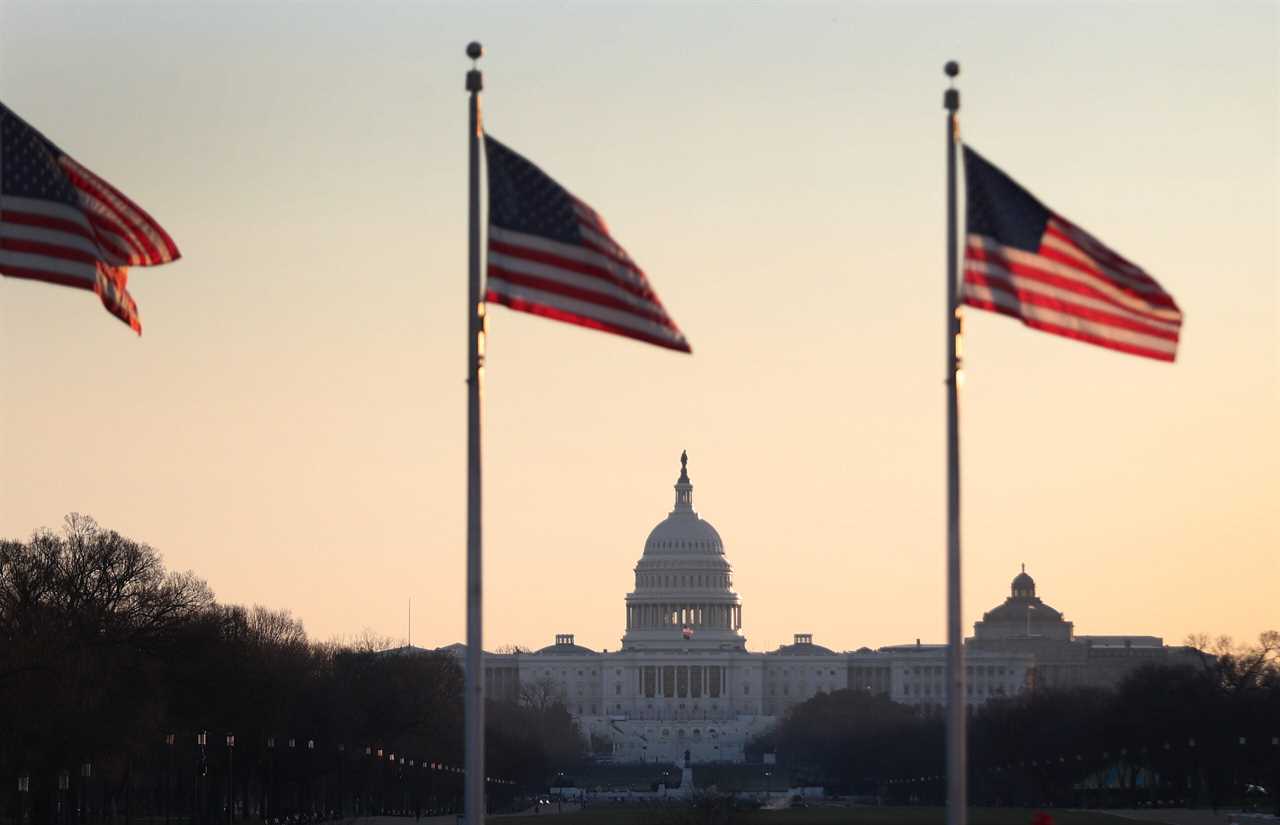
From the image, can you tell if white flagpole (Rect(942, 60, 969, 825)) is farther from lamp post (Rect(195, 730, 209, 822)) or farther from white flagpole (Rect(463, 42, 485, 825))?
lamp post (Rect(195, 730, 209, 822))

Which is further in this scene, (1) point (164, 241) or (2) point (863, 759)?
(2) point (863, 759)

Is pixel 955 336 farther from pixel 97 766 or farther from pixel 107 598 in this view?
pixel 107 598

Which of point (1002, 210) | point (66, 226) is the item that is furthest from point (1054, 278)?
point (66, 226)

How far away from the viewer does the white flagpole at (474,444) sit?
38.5 meters

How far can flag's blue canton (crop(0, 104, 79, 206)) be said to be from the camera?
3856 centimetres

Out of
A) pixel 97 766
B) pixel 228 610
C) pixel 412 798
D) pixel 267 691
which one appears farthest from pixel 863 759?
pixel 97 766

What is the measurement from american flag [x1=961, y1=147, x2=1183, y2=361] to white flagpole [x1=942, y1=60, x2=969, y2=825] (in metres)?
0.75

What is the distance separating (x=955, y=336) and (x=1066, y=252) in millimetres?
1799

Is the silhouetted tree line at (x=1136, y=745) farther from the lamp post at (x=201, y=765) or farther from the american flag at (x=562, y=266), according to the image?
the american flag at (x=562, y=266)

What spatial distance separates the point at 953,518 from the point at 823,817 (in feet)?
296

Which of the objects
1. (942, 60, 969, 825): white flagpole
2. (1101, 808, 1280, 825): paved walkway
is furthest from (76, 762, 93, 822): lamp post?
(942, 60, 969, 825): white flagpole

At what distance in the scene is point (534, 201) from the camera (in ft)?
124

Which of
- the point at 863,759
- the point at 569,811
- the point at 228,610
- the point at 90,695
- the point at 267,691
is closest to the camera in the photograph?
the point at 90,695

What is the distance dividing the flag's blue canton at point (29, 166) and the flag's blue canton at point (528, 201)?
17.6ft
